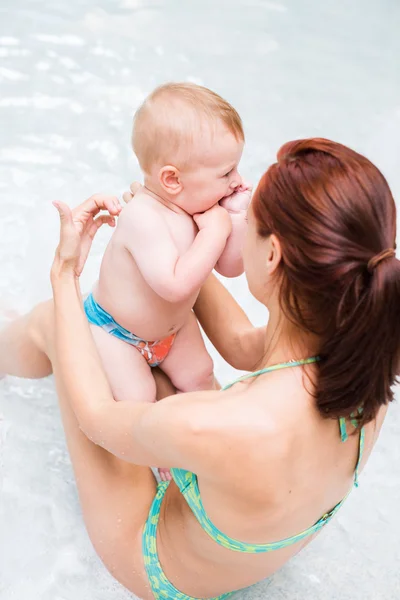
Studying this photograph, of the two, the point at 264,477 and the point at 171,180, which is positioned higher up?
the point at 171,180

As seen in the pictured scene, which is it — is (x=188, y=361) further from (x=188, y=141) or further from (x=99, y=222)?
(x=188, y=141)

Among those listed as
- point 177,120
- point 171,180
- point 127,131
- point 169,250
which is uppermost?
point 177,120

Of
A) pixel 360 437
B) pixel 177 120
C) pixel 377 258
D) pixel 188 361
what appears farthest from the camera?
pixel 188 361

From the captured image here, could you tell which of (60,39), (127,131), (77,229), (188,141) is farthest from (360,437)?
(60,39)

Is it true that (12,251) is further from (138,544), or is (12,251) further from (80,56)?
(138,544)

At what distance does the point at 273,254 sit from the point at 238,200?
38 cm

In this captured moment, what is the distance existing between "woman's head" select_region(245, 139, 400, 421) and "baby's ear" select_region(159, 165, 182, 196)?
29cm

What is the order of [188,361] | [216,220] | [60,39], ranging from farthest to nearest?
1. [60,39]
2. [188,361]
3. [216,220]

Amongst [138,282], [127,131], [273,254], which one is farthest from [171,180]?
[127,131]

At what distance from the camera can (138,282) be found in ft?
5.00

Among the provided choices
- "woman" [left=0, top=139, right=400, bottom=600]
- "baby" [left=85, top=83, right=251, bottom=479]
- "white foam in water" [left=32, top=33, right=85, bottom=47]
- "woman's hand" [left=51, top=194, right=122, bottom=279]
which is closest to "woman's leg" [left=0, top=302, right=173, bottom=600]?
"woman" [left=0, top=139, right=400, bottom=600]

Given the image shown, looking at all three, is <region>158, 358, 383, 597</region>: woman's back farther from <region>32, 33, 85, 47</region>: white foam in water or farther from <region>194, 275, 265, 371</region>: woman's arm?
<region>32, 33, 85, 47</region>: white foam in water

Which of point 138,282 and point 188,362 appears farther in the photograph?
point 188,362

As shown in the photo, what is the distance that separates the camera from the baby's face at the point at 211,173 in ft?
4.57
